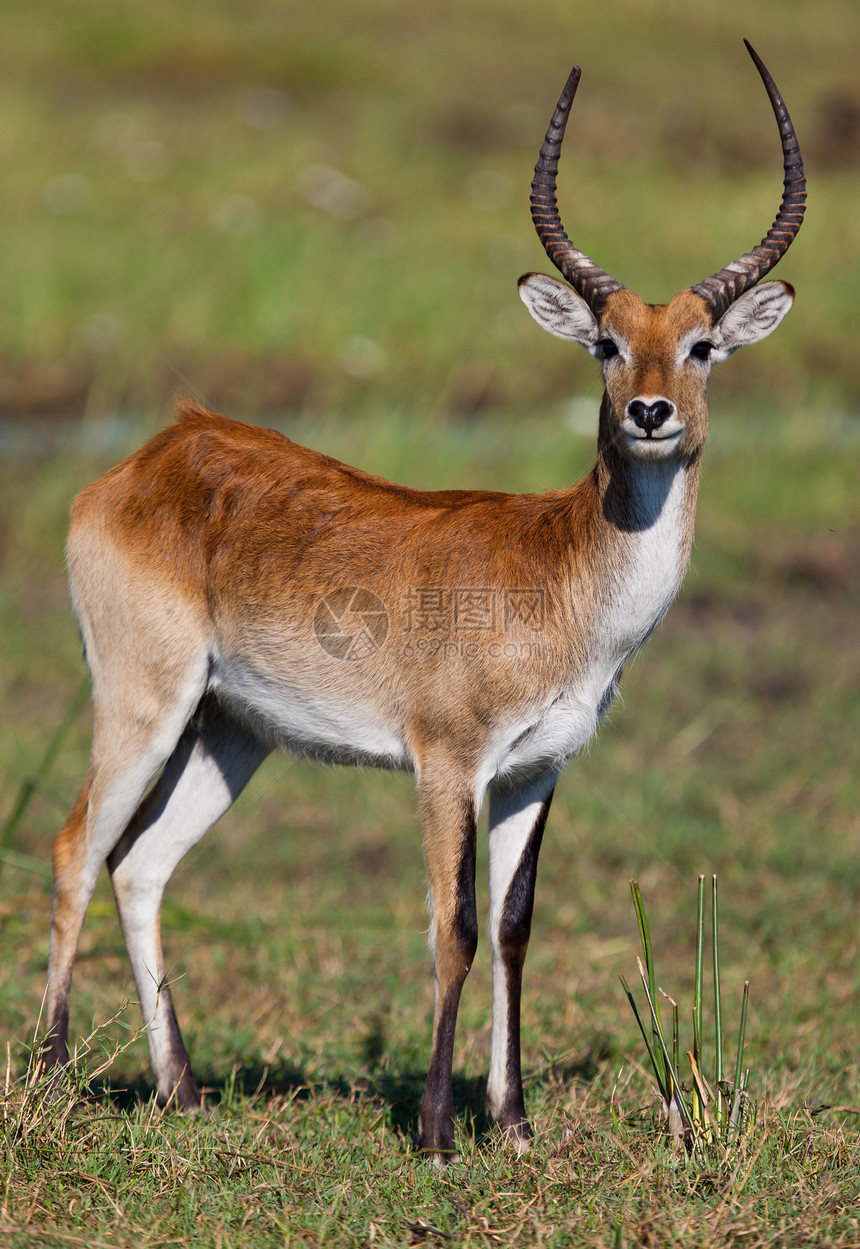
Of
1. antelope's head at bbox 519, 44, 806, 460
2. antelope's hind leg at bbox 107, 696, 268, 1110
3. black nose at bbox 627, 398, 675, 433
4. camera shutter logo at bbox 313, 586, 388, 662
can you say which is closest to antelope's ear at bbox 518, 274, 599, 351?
antelope's head at bbox 519, 44, 806, 460

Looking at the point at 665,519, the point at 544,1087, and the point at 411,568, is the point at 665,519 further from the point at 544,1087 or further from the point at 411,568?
the point at 544,1087

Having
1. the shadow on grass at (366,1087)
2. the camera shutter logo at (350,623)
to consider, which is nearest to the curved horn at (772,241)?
the camera shutter logo at (350,623)

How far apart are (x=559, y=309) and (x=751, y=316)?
551mm

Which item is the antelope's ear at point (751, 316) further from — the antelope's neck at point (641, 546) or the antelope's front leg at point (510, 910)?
the antelope's front leg at point (510, 910)

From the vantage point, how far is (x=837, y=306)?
50.5 feet

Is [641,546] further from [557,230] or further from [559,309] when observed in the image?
[557,230]

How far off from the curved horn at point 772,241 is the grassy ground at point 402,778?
2.02m

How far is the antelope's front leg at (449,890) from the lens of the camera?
13.1ft

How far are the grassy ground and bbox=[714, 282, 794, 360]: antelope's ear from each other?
6.16 ft

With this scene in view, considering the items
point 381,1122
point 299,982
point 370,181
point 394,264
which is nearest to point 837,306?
point 394,264

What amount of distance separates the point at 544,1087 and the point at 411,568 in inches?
65.9

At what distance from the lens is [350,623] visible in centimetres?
427

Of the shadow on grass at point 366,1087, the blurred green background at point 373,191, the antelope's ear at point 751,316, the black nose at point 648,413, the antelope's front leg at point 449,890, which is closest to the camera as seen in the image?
the black nose at point 648,413

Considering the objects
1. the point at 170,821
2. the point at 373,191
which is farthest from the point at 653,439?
the point at 373,191
